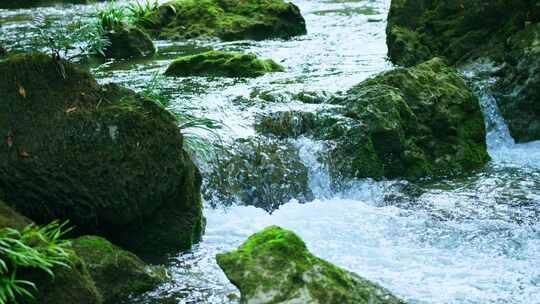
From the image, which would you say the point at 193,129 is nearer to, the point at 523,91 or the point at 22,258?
the point at 22,258

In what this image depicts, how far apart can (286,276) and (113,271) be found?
140 cm

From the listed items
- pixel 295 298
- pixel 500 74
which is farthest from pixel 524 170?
pixel 295 298

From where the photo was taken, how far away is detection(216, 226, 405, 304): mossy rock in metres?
5.04

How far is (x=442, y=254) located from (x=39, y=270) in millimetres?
3563

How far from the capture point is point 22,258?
4.75 m

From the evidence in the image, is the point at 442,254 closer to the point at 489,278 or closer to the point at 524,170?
the point at 489,278

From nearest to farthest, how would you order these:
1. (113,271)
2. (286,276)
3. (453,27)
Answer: (286,276) → (113,271) → (453,27)

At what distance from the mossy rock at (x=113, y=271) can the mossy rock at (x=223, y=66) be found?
682cm

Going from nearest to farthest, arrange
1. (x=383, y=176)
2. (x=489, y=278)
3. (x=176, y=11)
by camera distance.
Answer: (x=489, y=278)
(x=383, y=176)
(x=176, y=11)

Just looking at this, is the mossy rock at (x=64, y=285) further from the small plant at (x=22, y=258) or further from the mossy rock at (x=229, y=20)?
the mossy rock at (x=229, y=20)

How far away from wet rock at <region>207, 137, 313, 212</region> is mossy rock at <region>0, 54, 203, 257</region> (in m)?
1.71

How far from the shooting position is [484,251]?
22.9 feet

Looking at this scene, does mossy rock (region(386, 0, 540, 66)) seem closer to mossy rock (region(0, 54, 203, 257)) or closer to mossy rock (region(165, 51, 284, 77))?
mossy rock (region(165, 51, 284, 77))

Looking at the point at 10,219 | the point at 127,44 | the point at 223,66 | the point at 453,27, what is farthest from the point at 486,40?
the point at 10,219
